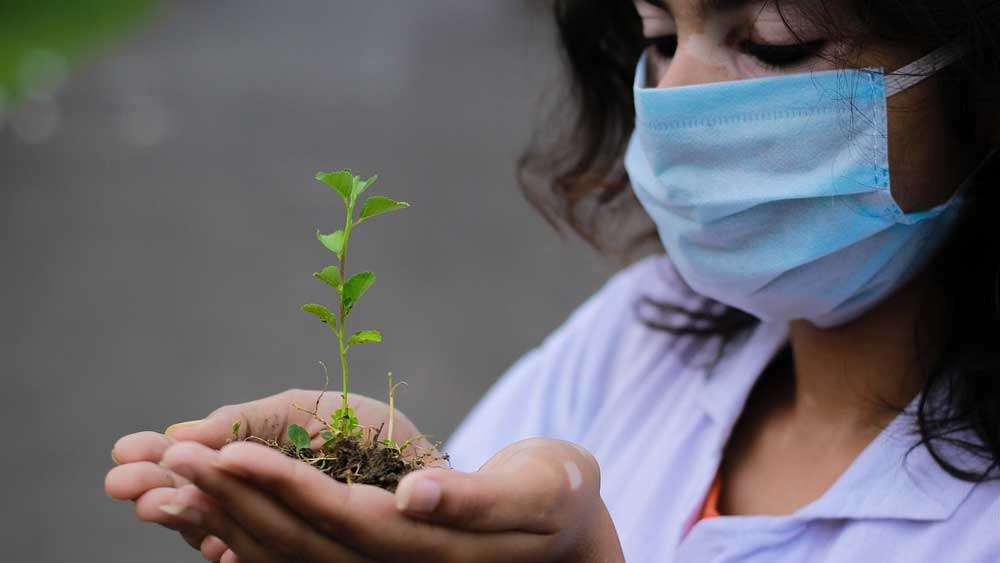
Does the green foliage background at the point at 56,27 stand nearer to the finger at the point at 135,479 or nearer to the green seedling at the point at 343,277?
the green seedling at the point at 343,277

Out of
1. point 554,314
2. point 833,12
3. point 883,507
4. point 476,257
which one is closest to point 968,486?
point 883,507

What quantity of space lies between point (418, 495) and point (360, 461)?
22cm

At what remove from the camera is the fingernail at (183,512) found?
1.28m

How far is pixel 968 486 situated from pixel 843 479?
0.19 metres

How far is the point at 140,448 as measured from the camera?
135cm

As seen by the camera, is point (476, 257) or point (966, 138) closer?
point (966, 138)

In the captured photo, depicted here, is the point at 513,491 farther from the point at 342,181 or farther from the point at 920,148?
the point at 920,148

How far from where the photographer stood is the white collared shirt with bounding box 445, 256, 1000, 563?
1.80m

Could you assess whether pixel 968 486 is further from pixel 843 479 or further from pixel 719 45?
pixel 719 45

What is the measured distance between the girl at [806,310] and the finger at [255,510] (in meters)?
0.04

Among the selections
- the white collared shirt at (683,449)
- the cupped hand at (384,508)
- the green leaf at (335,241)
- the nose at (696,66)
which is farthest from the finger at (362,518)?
the nose at (696,66)

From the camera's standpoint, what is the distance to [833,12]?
1707 millimetres

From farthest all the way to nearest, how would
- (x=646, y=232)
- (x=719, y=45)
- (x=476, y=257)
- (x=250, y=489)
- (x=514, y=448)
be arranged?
(x=476, y=257) → (x=646, y=232) → (x=719, y=45) → (x=514, y=448) → (x=250, y=489)

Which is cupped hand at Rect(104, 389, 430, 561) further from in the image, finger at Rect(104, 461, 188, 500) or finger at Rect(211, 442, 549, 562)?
finger at Rect(211, 442, 549, 562)
